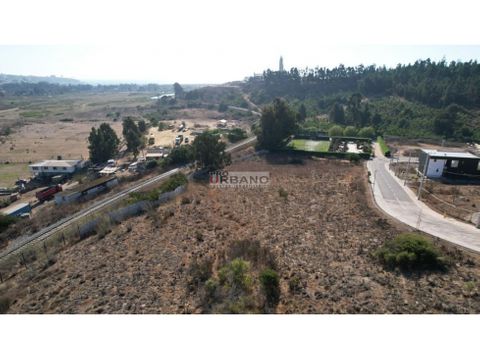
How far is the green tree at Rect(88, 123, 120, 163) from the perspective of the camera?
5028 cm

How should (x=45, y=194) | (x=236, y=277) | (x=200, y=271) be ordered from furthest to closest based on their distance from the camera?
(x=45, y=194), (x=200, y=271), (x=236, y=277)

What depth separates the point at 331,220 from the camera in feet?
81.4

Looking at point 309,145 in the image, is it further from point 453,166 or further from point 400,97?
point 400,97

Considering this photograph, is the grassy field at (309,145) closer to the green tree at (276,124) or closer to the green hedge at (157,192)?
the green tree at (276,124)

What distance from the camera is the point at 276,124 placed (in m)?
51.8

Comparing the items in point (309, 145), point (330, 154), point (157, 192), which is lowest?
point (157, 192)

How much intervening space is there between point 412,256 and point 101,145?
51.0 m

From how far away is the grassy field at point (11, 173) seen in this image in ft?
146

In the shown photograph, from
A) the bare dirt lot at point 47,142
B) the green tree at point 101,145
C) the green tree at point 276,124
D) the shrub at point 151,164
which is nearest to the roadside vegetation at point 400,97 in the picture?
the green tree at point 276,124

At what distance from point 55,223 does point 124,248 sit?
12110mm

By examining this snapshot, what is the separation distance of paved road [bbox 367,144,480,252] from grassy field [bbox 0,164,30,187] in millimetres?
53975

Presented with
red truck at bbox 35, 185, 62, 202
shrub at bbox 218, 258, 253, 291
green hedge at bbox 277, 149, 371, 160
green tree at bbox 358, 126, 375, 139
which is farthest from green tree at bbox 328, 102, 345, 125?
shrub at bbox 218, 258, 253, 291

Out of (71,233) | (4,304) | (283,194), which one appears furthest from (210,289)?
(283,194)

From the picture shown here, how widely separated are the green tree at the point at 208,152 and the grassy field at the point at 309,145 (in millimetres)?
19836
